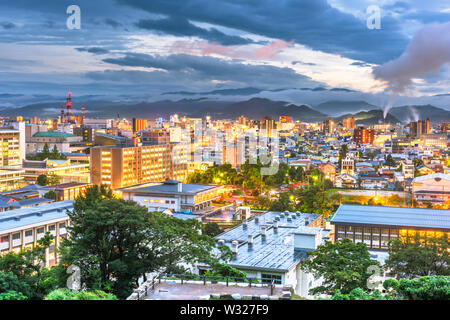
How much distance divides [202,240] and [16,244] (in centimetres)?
425

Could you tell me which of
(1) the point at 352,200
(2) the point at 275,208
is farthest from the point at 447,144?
(2) the point at 275,208

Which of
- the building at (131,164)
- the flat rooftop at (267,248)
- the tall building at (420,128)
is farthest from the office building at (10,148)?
the tall building at (420,128)

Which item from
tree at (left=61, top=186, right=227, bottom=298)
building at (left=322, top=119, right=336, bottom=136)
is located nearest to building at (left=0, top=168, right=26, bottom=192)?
tree at (left=61, top=186, right=227, bottom=298)

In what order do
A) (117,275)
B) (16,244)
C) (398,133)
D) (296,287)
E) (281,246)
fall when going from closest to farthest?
(117,275)
(296,287)
(281,246)
(16,244)
(398,133)

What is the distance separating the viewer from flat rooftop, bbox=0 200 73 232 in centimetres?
735

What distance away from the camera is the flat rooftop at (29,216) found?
24.1 ft

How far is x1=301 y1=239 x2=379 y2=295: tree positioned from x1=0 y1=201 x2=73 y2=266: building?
168 inches

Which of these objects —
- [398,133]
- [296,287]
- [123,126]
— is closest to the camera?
[296,287]

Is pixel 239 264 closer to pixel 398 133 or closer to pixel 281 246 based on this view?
pixel 281 246

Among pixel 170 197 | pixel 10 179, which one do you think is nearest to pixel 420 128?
pixel 170 197

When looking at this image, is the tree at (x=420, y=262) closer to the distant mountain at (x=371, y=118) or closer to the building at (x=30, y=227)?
the building at (x=30, y=227)

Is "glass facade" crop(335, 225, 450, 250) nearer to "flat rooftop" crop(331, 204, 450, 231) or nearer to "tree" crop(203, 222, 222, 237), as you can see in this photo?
"flat rooftop" crop(331, 204, 450, 231)

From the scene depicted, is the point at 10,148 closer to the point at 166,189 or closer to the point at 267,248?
the point at 166,189
